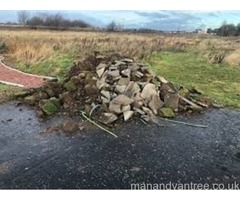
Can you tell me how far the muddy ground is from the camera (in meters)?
6.11

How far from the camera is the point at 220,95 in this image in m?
11.7

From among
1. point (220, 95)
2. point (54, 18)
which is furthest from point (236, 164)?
point (54, 18)

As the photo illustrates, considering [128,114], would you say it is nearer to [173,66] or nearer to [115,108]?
[115,108]

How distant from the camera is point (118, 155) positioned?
6.97 meters

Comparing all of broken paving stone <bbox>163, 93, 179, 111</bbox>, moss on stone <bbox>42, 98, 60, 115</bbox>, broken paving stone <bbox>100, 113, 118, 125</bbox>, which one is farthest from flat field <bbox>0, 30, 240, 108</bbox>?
broken paving stone <bbox>100, 113, 118, 125</bbox>

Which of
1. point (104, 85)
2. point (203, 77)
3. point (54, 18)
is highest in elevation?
point (104, 85)

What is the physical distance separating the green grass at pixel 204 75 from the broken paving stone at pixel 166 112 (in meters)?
2.26

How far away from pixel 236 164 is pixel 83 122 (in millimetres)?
3630

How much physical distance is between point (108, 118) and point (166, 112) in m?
1.54

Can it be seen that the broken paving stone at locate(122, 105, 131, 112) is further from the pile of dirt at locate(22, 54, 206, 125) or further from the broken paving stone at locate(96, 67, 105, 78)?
the broken paving stone at locate(96, 67, 105, 78)

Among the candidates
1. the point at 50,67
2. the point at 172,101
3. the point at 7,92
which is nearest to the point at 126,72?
the point at 172,101

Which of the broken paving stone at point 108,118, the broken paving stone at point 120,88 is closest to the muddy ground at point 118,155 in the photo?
the broken paving stone at point 108,118

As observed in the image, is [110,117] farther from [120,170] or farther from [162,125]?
[120,170]

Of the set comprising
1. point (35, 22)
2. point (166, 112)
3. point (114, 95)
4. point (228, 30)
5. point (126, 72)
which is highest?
point (126, 72)
